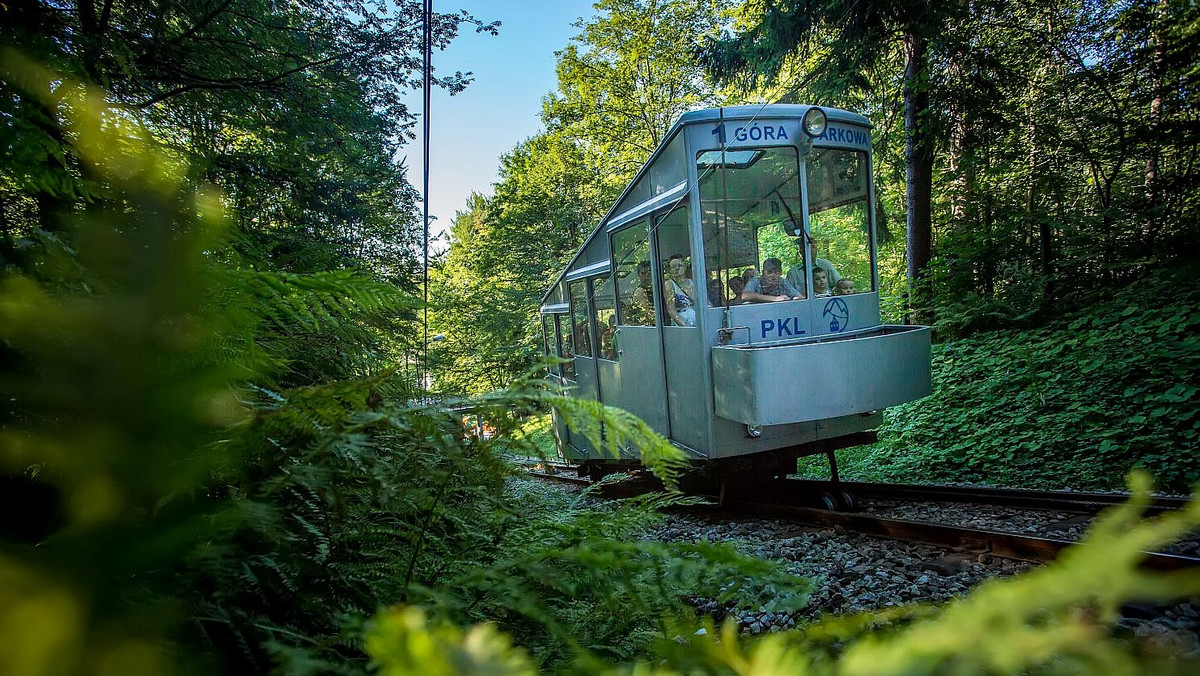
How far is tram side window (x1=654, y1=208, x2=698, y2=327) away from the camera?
5680 mm

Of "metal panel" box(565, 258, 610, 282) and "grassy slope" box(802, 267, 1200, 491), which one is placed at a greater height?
"metal panel" box(565, 258, 610, 282)

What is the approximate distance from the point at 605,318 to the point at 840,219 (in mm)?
3297

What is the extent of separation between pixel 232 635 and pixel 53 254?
2.74 feet

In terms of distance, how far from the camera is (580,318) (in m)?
9.05

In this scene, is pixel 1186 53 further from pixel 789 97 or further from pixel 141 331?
pixel 141 331

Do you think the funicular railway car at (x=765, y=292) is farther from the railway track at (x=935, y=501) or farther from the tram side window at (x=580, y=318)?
the tram side window at (x=580, y=318)

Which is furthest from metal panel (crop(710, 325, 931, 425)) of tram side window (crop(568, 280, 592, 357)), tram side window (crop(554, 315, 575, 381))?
tram side window (crop(554, 315, 575, 381))

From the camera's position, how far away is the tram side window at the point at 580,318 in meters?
8.73

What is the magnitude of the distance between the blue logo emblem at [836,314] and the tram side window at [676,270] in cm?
143

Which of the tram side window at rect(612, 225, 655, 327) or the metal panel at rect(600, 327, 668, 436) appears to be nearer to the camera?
the metal panel at rect(600, 327, 668, 436)

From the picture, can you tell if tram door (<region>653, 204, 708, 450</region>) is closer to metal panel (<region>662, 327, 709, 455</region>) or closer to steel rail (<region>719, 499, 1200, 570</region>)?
metal panel (<region>662, 327, 709, 455</region>)

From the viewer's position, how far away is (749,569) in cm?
116

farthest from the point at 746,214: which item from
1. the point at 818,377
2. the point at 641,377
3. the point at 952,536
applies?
the point at 952,536

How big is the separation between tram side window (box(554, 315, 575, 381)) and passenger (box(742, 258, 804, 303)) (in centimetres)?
434
